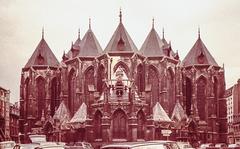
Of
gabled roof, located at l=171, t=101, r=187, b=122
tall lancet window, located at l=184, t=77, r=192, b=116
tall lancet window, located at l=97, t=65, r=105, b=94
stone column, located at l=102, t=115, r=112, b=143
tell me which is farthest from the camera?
tall lancet window, located at l=184, t=77, r=192, b=116

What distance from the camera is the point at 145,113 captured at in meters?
40.5

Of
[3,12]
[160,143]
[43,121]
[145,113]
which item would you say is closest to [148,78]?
[145,113]

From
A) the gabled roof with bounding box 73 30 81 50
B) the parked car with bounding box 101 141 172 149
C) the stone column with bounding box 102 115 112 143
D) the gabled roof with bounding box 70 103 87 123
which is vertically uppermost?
the gabled roof with bounding box 73 30 81 50

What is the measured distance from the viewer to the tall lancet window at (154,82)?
46.2 meters

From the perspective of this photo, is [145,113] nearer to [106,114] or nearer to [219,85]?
[106,114]

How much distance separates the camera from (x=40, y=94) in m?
49.4

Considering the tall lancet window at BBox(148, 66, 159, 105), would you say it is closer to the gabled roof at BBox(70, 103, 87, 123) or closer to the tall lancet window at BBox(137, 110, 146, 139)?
the tall lancet window at BBox(137, 110, 146, 139)

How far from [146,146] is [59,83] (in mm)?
37975

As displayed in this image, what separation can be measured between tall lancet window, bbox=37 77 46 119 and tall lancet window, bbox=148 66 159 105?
10118 mm

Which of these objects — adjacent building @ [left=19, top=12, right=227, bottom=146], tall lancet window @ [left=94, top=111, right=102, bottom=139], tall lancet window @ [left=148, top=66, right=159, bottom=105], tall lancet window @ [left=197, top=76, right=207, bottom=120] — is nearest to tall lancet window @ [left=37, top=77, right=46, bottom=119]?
adjacent building @ [left=19, top=12, right=227, bottom=146]

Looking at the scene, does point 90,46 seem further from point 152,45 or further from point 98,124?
point 98,124

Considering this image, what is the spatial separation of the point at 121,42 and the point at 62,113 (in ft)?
26.4

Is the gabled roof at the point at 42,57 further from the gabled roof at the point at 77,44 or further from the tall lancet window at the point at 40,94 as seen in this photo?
the gabled roof at the point at 77,44

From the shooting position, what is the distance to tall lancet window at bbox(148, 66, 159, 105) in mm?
46188
